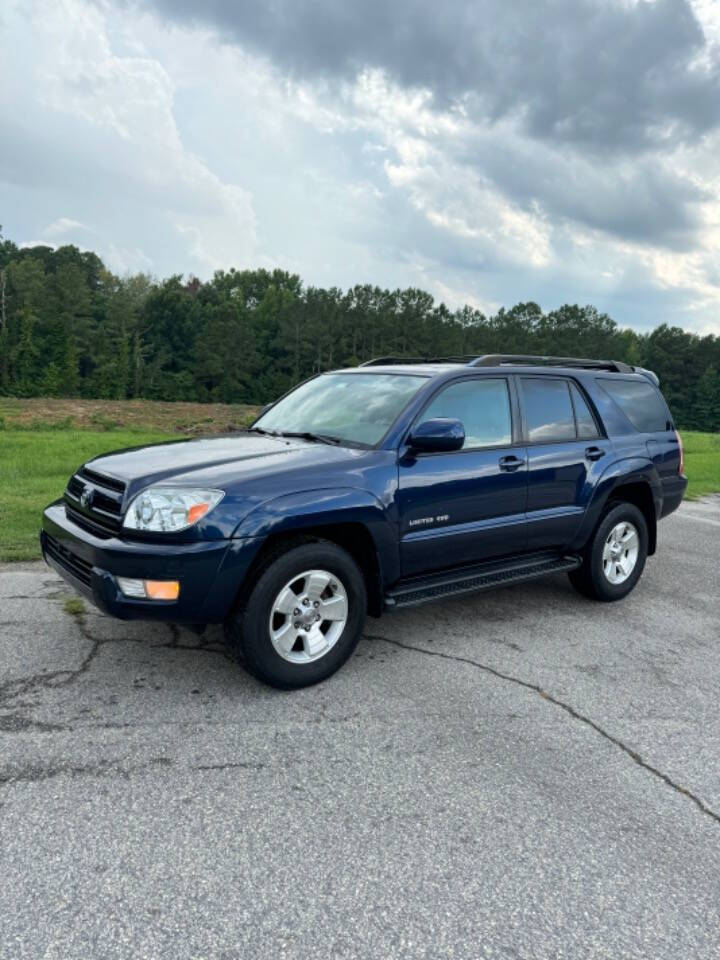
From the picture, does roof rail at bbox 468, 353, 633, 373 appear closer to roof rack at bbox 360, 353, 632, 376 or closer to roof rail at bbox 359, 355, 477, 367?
roof rack at bbox 360, 353, 632, 376

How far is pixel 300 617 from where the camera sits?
377 cm

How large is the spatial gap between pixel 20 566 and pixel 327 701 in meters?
3.40

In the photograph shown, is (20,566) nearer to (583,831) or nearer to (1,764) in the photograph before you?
(1,764)

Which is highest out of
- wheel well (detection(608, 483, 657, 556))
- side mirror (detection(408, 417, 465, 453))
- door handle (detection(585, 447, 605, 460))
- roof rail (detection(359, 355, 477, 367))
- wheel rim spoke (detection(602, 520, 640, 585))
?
roof rail (detection(359, 355, 477, 367))

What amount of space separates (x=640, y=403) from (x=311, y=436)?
3019 mm

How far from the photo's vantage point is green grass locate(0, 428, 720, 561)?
6.75 m

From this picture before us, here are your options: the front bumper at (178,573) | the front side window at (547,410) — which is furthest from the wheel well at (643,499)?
the front bumper at (178,573)

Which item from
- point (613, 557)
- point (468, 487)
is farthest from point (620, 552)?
point (468, 487)

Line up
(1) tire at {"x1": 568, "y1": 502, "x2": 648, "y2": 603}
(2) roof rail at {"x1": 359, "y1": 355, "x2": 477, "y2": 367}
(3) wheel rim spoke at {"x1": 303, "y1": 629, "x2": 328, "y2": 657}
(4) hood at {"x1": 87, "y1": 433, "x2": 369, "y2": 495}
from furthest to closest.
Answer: (1) tire at {"x1": 568, "y1": 502, "x2": 648, "y2": 603}, (2) roof rail at {"x1": 359, "y1": 355, "x2": 477, "y2": 367}, (3) wheel rim spoke at {"x1": 303, "y1": 629, "x2": 328, "y2": 657}, (4) hood at {"x1": 87, "y1": 433, "x2": 369, "y2": 495}

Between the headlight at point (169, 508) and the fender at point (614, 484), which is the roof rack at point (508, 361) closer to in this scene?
the fender at point (614, 484)

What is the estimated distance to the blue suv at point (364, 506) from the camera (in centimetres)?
352

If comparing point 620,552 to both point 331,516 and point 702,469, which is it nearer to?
point 331,516

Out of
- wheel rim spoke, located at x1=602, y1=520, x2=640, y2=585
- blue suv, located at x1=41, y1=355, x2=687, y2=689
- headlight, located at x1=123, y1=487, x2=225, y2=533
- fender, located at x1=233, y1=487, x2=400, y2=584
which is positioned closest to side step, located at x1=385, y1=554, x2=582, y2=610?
blue suv, located at x1=41, y1=355, x2=687, y2=689

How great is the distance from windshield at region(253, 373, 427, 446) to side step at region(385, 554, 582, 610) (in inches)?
35.2
